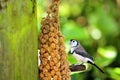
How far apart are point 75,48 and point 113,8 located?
245 centimetres

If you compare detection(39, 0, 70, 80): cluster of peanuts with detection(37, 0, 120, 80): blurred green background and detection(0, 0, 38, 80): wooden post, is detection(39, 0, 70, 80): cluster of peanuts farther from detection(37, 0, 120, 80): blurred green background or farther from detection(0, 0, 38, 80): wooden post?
detection(37, 0, 120, 80): blurred green background

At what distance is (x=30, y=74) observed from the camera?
1.61 m

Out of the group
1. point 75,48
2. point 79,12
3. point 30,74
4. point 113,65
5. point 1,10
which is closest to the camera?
point 1,10

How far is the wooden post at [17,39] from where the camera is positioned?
1.51 metres

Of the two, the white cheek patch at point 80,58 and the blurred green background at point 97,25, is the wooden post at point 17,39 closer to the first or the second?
the white cheek patch at point 80,58

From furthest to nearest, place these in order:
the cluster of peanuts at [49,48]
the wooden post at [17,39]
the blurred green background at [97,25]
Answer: the blurred green background at [97,25] < the cluster of peanuts at [49,48] < the wooden post at [17,39]

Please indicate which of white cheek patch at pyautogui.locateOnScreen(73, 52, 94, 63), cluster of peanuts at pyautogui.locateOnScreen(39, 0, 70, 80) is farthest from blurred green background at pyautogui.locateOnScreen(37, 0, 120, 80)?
cluster of peanuts at pyautogui.locateOnScreen(39, 0, 70, 80)

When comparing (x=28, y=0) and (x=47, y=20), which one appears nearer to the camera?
(x=28, y=0)

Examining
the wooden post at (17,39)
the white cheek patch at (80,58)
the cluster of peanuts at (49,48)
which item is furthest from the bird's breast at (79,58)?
the wooden post at (17,39)

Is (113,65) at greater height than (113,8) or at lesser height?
lesser

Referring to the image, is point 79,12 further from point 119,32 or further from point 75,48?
point 75,48

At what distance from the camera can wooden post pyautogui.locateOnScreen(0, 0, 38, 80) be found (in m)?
1.51

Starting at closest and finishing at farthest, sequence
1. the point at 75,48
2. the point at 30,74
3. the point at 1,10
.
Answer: the point at 1,10 → the point at 30,74 → the point at 75,48

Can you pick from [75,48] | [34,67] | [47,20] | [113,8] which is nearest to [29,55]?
[34,67]
